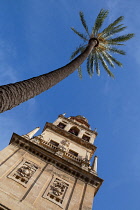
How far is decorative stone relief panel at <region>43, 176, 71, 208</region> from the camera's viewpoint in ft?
53.0

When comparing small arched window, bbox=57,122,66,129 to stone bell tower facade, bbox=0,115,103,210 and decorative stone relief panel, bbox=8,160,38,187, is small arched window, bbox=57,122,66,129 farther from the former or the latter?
decorative stone relief panel, bbox=8,160,38,187

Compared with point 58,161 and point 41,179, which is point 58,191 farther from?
point 58,161

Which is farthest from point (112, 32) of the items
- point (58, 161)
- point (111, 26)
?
point (58, 161)

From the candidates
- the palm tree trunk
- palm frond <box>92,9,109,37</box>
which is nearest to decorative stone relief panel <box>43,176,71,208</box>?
the palm tree trunk

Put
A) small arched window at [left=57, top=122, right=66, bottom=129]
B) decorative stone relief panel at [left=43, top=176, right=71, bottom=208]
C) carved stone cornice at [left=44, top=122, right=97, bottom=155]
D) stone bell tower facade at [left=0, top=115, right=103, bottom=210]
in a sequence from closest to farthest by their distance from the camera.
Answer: stone bell tower facade at [left=0, top=115, right=103, bottom=210] → decorative stone relief panel at [left=43, top=176, right=71, bottom=208] → carved stone cornice at [left=44, top=122, right=97, bottom=155] → small arched window at [left=57, top=122, right=66, bottom=129]

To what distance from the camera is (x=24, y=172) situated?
17438mm

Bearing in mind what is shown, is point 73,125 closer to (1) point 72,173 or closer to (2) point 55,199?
(1) point 72,173

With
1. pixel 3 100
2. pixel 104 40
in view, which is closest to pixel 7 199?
pixel 3 100

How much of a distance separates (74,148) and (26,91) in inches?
805

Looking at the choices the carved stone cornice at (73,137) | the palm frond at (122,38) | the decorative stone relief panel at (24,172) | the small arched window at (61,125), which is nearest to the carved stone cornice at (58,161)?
the decorative stone relief panel at (24,172)

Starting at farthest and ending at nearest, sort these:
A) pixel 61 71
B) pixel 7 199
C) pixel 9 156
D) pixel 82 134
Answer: pixel 82 134, pixel 9 156, pixel 7 199, pixel 61 71

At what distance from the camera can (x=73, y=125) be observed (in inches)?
1344

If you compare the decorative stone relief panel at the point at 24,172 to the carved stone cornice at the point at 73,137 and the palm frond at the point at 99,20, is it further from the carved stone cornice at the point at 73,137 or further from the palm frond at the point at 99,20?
the palm frond at the point at 99,20

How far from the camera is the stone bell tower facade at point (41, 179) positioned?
15.1m
